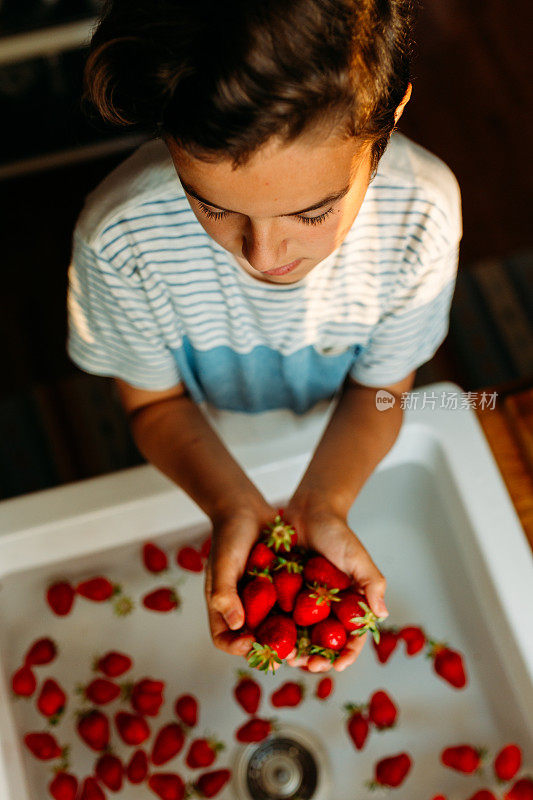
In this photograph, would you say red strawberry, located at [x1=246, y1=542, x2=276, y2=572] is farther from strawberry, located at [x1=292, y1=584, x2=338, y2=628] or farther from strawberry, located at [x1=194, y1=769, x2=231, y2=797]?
strawberry, located at [x1=194, y1=769, x2=231, y2=797]

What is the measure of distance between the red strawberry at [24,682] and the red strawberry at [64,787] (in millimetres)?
93

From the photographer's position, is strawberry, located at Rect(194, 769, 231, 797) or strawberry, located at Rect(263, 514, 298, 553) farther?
strawberry, located at Rect(194, 769, 231, 797)

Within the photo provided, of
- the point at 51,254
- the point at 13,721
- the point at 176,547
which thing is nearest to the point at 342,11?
the point at 176,547

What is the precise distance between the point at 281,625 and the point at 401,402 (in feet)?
1.07

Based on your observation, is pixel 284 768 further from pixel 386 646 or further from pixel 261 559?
pixel 261 559

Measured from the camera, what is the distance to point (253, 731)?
34.4 inches

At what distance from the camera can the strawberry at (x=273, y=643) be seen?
2.22ft

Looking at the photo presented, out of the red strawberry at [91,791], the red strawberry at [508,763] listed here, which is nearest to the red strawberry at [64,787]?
the red strawberry at [91,791]

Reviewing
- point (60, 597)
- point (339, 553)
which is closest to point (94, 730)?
point (60, 597)

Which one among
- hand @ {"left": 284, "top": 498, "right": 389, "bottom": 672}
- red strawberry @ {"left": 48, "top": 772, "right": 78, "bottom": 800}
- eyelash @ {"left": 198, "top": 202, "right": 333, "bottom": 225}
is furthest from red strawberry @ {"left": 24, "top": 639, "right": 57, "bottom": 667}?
eyelash @ {"left": 198, "top": 202, "right": 333, "bottom": 225}

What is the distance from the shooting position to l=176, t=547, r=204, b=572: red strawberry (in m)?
0.94

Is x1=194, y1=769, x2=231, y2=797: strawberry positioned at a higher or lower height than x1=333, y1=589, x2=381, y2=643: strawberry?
lower

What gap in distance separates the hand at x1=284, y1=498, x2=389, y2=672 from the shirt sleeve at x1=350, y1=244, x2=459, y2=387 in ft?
0.61

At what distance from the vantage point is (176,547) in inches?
37.4
